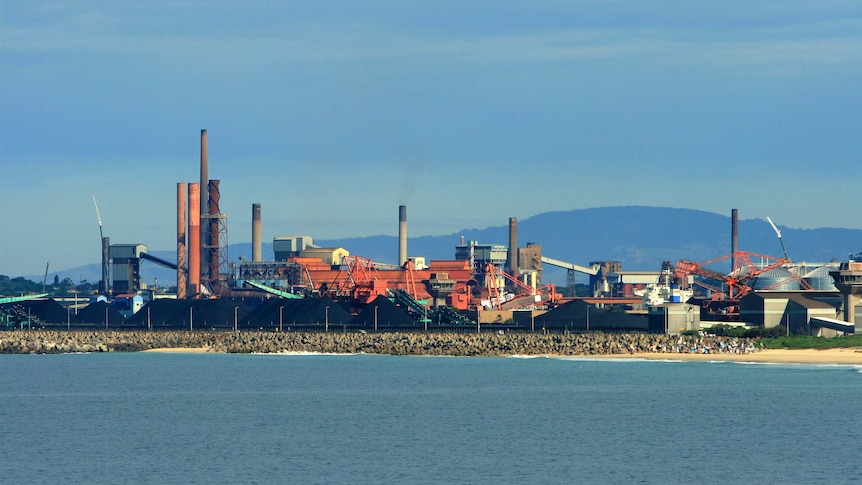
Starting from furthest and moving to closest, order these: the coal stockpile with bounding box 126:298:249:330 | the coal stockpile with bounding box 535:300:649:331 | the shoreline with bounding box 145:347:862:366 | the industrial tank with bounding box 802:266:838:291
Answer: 1. the industrial tank with bounding box 802:266:838:291
2. the coal stockpile with bounding box 126:298:249:330
3. the coal stockpile with bounding box 535:300:649:331
4. the shoreline with bounding box 145:347:862:366

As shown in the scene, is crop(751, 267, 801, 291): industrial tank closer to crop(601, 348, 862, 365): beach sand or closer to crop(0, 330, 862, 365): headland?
crop(0, 330, 862, 365): headland

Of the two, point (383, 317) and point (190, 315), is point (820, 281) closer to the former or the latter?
point (383, 317)

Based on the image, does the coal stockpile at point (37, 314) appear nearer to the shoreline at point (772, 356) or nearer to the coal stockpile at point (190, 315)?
the coal stockpile at point (190, 315)

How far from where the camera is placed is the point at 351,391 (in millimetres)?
90250

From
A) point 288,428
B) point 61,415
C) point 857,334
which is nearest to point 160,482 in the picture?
point 288,428

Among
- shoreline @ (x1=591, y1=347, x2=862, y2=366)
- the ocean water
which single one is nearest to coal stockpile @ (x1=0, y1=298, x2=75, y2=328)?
the ocean water

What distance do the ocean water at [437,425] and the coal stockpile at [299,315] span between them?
51.8 meters

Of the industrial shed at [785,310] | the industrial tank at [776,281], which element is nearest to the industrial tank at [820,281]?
the industrial tank at [776,281]

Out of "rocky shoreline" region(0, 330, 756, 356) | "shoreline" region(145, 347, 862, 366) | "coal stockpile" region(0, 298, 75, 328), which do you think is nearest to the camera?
"shoreline" region(145, 347, 862, 366)

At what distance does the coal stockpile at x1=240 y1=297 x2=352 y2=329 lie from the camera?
16450cm

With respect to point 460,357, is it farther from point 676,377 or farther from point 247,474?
point 247,474

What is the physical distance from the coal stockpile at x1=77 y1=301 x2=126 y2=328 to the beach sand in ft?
271

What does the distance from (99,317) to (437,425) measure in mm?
122746

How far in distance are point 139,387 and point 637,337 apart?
56136mm
